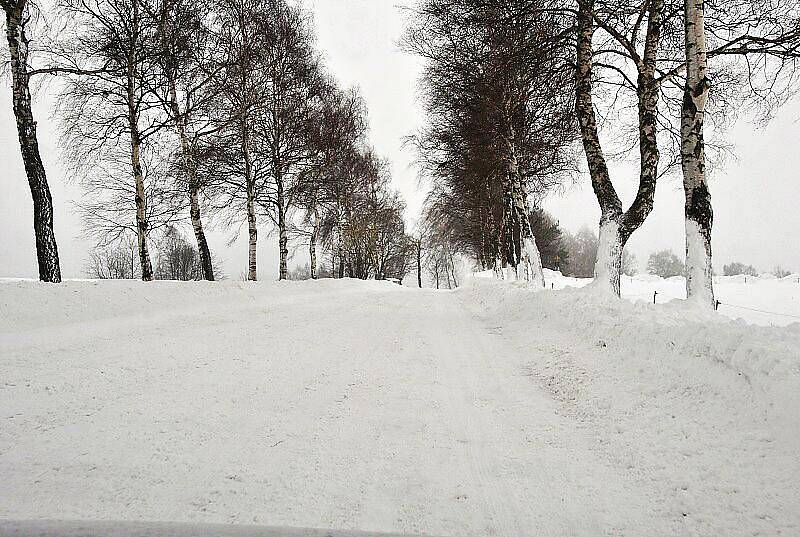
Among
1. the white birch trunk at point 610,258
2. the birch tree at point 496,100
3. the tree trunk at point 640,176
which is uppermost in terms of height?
the birch tree at point 496,100

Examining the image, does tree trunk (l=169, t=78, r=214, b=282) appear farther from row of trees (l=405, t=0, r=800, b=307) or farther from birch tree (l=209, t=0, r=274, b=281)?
row of trees (l=405, t=0, r=800, b=307)

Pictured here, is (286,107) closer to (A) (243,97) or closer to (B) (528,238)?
(A) (243,97)

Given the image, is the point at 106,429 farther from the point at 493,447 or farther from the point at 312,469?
the point at 493,447

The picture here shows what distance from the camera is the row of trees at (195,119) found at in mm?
9398

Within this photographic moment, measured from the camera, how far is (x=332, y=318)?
794 centimetres

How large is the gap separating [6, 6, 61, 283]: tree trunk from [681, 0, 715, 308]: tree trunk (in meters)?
10.8

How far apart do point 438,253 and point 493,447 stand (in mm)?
48534

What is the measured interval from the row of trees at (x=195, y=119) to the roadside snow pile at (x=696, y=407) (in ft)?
29.7

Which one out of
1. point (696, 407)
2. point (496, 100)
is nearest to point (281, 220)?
point (496, 100)

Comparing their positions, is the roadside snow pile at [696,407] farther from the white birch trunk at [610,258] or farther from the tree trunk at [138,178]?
the tree trunk at [138,178]

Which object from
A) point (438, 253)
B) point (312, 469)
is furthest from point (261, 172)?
point (438, 253)

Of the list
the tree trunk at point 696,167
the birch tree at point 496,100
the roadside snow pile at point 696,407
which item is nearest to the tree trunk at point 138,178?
the birch tree at point 496,100

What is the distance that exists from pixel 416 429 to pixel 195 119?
42.3ft

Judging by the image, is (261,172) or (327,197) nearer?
(261,172)
